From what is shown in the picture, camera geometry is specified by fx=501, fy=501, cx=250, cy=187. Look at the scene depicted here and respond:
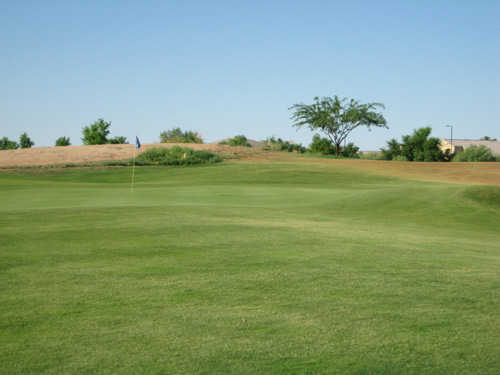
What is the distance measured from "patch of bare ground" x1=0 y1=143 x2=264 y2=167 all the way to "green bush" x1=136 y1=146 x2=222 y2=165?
2.47 metres

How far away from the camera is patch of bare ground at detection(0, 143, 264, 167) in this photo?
2089 inches

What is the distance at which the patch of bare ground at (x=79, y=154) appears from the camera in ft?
174

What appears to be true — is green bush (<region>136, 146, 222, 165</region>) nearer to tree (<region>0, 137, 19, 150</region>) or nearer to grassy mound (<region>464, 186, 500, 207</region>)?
grassy mound (<region>464, 186, 500, 207</region>)

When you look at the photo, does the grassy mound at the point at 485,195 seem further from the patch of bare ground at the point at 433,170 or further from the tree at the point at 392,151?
the tree at the point at 392,151

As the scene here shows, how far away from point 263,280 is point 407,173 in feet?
130

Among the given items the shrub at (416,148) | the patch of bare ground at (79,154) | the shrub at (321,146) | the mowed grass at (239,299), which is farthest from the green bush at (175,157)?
the mowed grass at (239,299)

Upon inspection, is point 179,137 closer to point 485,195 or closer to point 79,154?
point 79,154

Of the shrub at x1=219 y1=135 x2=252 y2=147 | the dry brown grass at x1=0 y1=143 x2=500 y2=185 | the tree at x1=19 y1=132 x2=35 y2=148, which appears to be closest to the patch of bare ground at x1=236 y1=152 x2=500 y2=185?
the dry brown grass at x1=0 y1=143 x2=500 y2=185

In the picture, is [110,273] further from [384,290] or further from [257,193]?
[257,193]

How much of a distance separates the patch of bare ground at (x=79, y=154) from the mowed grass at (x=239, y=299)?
144ft

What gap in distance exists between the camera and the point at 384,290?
5.64 metres

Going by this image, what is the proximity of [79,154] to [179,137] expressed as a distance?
21158 mm

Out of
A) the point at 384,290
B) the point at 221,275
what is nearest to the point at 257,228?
the point at 221,275

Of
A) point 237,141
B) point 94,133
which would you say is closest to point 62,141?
point 94,133
